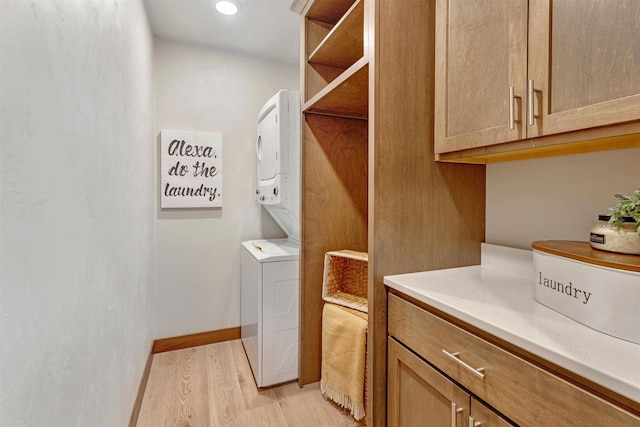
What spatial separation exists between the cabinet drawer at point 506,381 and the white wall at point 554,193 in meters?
0.57

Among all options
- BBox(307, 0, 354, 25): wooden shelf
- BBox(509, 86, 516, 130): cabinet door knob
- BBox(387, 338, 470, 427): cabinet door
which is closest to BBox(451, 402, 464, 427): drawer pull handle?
BBox(387, 338, 470, 427): cabinet door

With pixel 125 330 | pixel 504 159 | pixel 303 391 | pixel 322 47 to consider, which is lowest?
pixel 303 391

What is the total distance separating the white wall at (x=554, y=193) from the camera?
91 cm

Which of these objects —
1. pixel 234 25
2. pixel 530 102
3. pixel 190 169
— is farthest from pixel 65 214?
pixel 234 25

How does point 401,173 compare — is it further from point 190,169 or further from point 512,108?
point 190,169

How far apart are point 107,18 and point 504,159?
5.32 ft

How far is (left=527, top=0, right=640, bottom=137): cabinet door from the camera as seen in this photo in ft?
2.11

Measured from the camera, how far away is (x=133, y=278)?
1.61m

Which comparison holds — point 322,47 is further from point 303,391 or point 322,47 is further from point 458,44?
point 303,391

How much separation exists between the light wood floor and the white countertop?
1079 millimetres

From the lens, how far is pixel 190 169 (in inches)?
94.6

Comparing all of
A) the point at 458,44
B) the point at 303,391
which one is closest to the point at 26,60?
the point at 458,44

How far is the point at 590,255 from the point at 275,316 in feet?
5.20

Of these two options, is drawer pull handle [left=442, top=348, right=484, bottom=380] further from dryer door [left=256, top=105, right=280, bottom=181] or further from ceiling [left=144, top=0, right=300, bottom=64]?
ceiling [left=144, top=0, right=300, bottom=64]
